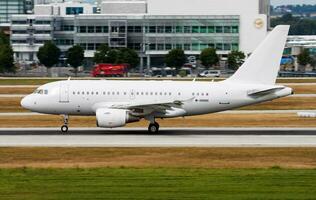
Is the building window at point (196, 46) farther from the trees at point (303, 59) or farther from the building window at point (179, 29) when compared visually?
the trees at point (303, 59)

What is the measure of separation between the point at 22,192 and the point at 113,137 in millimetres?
18942

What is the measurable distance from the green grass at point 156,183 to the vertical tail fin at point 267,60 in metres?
16.9

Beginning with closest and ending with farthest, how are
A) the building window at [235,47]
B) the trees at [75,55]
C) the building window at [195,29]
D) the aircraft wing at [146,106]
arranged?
the aircraft wing at [146,106], the trees at [75,55], the building window at [235,47], the building window at [195,29]

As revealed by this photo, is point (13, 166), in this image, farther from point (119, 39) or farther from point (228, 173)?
point (119, 39)

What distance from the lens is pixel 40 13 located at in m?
197

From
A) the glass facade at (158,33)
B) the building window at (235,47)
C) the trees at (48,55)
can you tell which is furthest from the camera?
the glass facade at (158,33)

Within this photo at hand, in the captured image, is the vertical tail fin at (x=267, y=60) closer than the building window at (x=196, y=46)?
Yes

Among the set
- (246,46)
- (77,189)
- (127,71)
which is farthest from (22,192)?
(246,46)

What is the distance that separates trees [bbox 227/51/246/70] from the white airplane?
3992 inches

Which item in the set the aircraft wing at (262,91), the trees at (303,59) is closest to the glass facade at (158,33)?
the trees at (303,59)

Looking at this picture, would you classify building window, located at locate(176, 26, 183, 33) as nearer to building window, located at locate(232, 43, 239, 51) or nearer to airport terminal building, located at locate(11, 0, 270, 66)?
airport terminal building, located at locate(11, 0, 270, 66)

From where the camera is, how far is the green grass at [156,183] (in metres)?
30.6

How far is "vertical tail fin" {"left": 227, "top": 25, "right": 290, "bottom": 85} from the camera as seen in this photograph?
53562 mm

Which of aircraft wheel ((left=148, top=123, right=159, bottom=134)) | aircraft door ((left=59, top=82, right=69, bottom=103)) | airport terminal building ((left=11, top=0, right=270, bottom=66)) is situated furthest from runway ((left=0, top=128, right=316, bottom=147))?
airport terminal building ((left=11, top=0, right=270, bottom=66))
